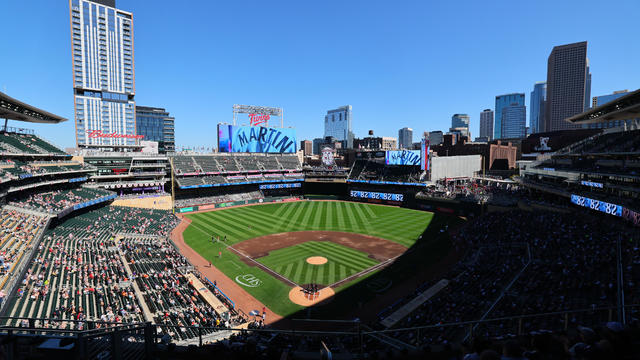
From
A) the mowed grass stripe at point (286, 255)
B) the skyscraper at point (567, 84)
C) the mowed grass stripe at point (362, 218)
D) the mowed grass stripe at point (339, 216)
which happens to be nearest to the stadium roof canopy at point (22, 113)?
the mowed grass stripe at point (286, 255)

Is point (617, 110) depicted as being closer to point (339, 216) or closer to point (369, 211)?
point (369, 211)

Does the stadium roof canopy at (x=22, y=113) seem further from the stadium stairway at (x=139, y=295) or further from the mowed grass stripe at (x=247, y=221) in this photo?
the mowed grass stripe at (x=247, y=221)

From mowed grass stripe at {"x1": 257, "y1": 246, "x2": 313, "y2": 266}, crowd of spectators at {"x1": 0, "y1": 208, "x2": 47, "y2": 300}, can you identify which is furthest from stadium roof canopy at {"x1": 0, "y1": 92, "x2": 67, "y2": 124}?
mowed grass stripe at {"x1": 257, "y1": 246, "x2": 313, "y2": 266}

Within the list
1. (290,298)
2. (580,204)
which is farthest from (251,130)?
(580,204)

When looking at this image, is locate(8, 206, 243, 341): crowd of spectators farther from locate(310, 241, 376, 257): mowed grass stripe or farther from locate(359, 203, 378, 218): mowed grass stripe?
locate(359, 203, 378, 218): mowed grass stripe

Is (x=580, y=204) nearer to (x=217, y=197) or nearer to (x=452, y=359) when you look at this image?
(x=452, y=359)

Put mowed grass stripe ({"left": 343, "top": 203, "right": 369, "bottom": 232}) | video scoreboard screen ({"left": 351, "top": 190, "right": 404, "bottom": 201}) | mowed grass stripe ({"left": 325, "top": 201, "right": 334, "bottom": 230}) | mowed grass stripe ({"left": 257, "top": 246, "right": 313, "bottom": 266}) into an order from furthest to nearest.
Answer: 1. video scoreboard screen ({"left": 351, "top": 190, "right": 404, "bottom": 201})
2. mowed grass stripe ({"left": 325, "top": 201, "right": 334, "bottom": 230})
3. mowed grass stripe ({"left": 343, "top": 203, "right": 369, "bottom": 232})
4. mowed grass stripe ({"left": 257, "top": 246, "right": 313, "bottom": 266})

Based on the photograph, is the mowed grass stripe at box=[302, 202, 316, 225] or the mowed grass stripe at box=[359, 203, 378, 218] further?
the mowed grass stripe at box=[359, 203, 378, 218]
